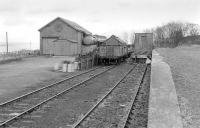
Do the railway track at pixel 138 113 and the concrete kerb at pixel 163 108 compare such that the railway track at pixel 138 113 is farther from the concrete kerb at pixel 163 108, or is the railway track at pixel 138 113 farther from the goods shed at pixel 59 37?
the goods shed at pixel 59 37

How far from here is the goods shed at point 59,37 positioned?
56.5m

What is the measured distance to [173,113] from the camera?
10.4 meters

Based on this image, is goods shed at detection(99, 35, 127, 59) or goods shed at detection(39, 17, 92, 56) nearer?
goods shed at detection(99, 35, 127, 59)

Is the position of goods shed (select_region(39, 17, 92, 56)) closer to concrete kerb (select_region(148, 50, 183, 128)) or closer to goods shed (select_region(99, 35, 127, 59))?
goods shed (select_region(99, 35, 127, 59))

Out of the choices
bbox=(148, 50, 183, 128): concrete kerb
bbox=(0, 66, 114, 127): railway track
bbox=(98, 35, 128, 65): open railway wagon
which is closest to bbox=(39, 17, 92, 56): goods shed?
bbox=(98, 35, 128, 65): open railway wagon

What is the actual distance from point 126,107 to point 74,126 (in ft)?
12.5

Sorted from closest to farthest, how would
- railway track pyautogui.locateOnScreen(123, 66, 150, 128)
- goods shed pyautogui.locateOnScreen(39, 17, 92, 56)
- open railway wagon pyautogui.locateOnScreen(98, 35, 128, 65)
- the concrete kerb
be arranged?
the concrete kerb
railway track pyautogui.locateOnScreen(123, 66, 150, 128)
open railway wagon pyautogui.locateOnScreen(98, 35, 128, 65)
goods shed pyautogui.locateOnScreen(39, 17, 92, 56)

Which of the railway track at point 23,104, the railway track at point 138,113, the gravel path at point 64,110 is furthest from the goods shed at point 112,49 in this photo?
the railway track at point 138,113

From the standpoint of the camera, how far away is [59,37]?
5934 centimetres

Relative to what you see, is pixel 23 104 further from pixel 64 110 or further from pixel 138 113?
pixel 138 113

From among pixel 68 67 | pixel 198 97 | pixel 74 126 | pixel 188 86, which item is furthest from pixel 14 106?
pixel 68 67

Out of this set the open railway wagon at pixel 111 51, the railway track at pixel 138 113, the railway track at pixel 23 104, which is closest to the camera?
the railway track at pixel 138 113

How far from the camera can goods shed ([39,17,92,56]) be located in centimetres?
5650

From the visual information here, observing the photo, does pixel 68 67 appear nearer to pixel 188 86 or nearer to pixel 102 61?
pixel 102 61
